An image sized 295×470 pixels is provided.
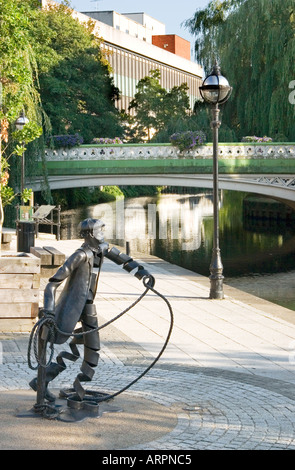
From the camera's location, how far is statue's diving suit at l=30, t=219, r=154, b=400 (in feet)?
22.1

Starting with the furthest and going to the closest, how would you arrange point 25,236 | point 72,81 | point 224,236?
point 72,81
point 224,236
point 25,236

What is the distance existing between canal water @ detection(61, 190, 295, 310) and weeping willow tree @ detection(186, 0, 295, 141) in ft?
17.0

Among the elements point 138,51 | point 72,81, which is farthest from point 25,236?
point 138,51

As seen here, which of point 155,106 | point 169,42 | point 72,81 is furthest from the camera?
point 169,42

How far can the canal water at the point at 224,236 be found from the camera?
80.1 feet

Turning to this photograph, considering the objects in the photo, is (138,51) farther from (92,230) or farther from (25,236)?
(92,230)

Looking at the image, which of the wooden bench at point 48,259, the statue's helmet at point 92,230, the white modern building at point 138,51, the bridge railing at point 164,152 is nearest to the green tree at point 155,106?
the white modern building at point 138,51

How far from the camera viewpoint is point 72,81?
4866 cm

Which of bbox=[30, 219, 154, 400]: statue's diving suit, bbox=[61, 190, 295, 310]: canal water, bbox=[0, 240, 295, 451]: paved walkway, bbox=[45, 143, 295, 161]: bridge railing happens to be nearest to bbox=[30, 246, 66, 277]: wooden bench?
bbox=[0, 240, 295, 451]: paved walkway

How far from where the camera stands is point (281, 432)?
634 cm

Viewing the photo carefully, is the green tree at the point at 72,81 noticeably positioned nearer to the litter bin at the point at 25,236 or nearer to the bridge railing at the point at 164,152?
the bridge railing at the point at 164,152

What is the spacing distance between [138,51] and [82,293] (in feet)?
345

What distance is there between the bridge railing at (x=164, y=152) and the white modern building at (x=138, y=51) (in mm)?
51416
